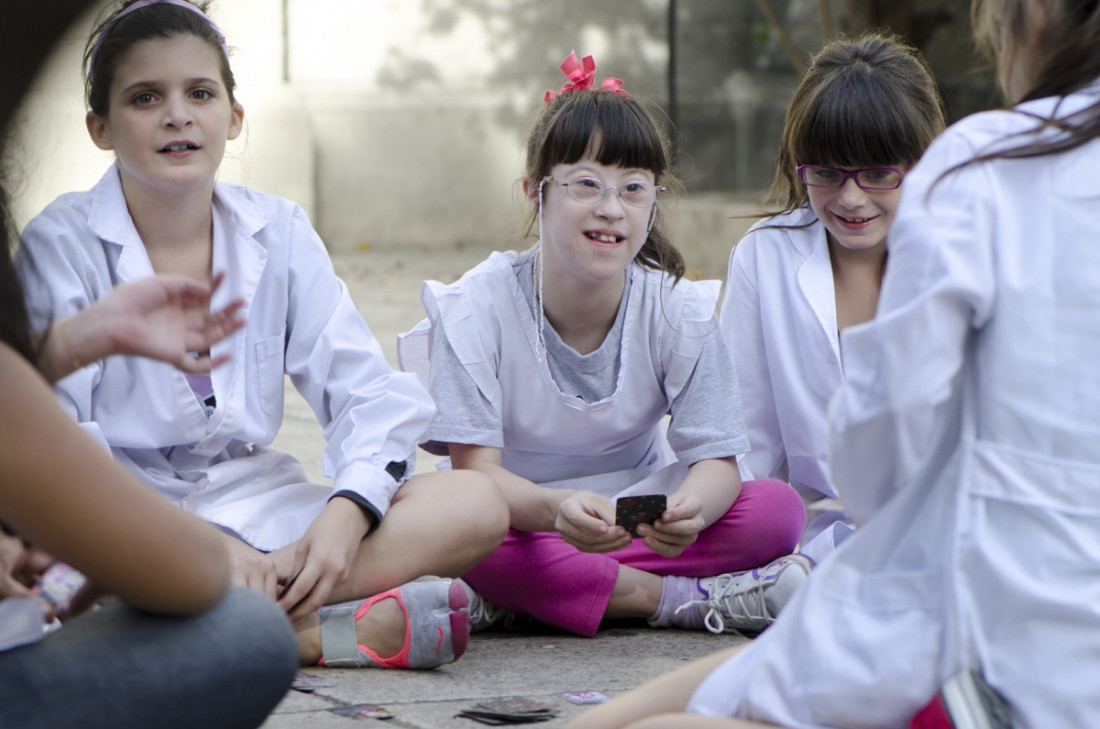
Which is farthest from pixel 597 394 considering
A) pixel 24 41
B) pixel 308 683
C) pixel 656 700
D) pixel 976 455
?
pixel 24 41

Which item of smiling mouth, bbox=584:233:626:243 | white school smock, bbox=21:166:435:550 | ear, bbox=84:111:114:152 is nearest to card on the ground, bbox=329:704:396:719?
white school smock, bbox=21:166:435:550

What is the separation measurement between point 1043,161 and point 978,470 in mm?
346

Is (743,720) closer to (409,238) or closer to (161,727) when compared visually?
(161,727)

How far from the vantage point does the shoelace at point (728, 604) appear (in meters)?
3.08

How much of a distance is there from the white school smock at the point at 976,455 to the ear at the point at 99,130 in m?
1.89

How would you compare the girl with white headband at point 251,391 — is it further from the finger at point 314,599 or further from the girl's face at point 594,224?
the girl's face at point 594,224

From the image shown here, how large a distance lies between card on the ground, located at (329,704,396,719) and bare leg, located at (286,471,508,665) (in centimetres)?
30

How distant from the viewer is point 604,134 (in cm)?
317

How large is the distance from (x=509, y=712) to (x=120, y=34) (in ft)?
5.01

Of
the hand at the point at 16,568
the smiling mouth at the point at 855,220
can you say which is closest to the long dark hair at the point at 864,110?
the smiling mouth at the point at 855,220

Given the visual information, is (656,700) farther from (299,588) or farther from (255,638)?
(299,588)

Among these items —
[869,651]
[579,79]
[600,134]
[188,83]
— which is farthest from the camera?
[579,79]

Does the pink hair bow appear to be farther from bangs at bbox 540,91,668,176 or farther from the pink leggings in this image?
the pink leggings

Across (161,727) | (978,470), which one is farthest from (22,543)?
(978,470)
